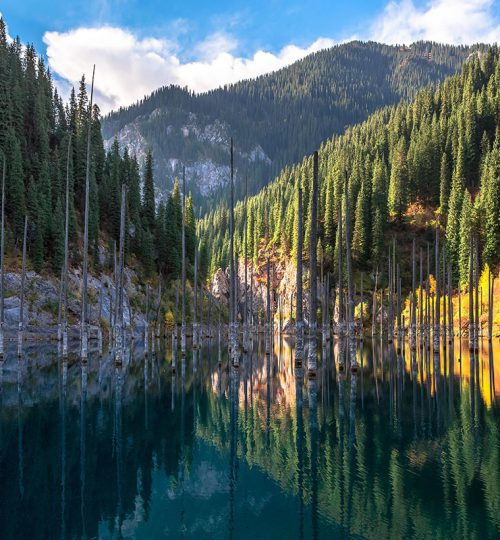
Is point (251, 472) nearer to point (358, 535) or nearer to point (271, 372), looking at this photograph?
point (358, 535)

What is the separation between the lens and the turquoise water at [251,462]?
34.7ft

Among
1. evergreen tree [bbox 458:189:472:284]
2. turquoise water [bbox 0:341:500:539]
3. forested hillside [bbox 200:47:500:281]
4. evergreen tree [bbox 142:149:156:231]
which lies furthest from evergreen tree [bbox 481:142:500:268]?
evergreen tree [bbox 142:149:156:231]

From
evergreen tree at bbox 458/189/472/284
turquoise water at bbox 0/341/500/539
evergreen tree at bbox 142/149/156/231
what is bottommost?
turquoise water at bbox 0/341/500/539

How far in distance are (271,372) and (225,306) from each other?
9427 centimetres

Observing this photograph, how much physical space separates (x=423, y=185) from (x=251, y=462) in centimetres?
11992

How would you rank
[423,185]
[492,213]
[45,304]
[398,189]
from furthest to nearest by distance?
[423,185], [398,189], [492,213], [45,304]

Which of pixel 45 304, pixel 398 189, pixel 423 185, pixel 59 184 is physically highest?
pixel 423 185

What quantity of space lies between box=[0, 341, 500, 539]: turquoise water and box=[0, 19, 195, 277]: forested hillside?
44.1m

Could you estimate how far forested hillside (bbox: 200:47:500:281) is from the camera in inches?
3898

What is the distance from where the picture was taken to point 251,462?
15180 mm

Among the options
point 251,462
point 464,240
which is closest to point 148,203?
point 464,240

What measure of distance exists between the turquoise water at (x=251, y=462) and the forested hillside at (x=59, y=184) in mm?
44083

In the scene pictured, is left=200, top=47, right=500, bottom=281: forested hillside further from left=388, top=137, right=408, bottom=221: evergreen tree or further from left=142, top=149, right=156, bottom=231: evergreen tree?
left=142, top=149, right=156, bottom=231: evergreen tree

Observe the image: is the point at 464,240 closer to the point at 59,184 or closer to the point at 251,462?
the point at 59,184
